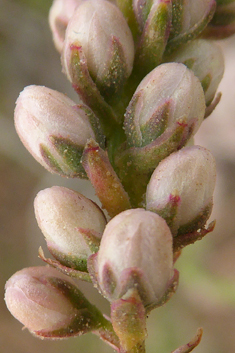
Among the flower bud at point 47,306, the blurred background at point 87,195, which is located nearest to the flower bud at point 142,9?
the flower bud at point 47,306

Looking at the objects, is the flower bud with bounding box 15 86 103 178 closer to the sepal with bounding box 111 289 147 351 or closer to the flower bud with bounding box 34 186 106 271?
the flower bud with bounding box 34 186 106 271

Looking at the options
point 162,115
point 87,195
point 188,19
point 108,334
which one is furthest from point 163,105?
point 87,195

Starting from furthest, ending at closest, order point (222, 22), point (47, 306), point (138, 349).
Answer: point (222, 22)
point (47, 306)
point (138, 349)

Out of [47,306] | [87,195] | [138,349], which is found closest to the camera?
[138,349]

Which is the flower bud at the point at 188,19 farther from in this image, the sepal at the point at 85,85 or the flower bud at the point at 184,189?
the flower bud at the point at 184,189

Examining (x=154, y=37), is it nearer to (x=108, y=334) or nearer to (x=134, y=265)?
(x=134, y=265)

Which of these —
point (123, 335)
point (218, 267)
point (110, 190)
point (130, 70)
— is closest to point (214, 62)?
point (130, 70)

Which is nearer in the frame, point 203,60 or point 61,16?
point 203,60

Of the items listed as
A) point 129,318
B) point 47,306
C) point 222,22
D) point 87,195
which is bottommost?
point 87,195

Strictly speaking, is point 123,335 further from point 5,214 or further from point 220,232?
point 5,214
